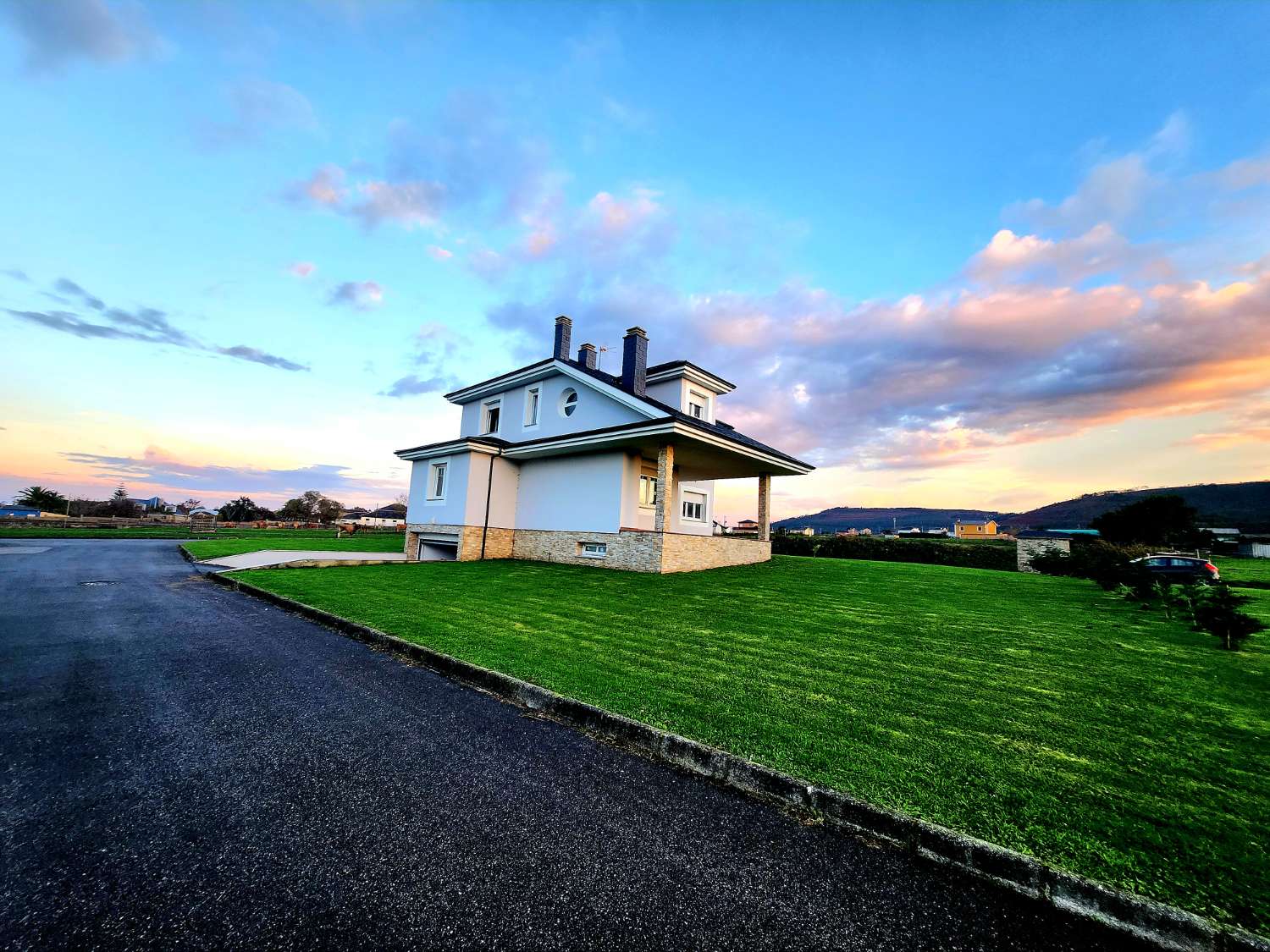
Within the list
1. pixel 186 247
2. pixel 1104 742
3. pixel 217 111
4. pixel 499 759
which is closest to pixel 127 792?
pixel 499 759

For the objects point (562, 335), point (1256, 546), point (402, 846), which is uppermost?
point (562, 335)

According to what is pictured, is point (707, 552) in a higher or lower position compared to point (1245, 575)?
higher

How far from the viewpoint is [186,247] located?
13094 mm

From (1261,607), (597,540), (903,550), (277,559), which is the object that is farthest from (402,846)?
(903,550)

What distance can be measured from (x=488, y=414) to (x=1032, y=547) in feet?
77.9

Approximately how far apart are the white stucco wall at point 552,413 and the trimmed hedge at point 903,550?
1371cm

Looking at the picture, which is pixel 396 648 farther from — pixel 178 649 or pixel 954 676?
pixel 954 676

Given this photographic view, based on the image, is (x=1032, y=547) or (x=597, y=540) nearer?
(x=597, y=540)

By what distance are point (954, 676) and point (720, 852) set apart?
393cm

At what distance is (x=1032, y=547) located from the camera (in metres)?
19.0

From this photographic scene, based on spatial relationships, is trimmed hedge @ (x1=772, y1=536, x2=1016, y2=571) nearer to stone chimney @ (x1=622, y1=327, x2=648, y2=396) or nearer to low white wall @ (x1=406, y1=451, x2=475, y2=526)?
stone chimney @ (x1=622, y1=327, x2=648, y2=396)

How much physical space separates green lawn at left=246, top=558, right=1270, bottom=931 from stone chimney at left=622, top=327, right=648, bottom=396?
10.8 meters

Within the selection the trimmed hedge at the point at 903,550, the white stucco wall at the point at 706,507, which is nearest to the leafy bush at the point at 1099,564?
the trimmed hedge at the point at 903,550

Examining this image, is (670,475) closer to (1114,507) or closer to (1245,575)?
(1245,575)
